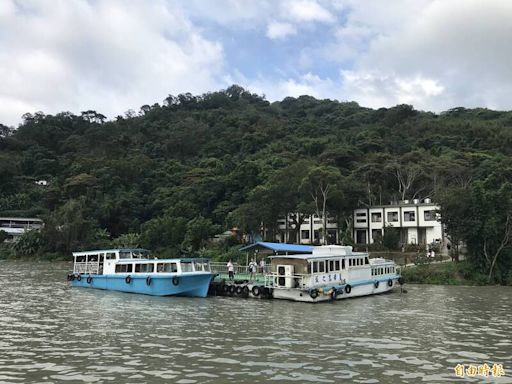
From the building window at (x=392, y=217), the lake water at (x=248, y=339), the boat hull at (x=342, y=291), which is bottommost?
the lake water at (x=248, y=339)

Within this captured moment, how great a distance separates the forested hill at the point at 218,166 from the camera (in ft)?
223

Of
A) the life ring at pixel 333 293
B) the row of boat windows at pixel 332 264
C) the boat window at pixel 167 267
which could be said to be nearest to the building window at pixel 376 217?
the row of boat windows at pixel 332 264

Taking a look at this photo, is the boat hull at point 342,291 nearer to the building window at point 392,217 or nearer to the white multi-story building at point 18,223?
the building window at point 392,217

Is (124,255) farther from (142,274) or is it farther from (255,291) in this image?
(255,291)

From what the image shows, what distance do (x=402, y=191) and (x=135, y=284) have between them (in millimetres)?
55431

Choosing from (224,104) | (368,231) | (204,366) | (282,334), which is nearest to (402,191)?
(368,231)

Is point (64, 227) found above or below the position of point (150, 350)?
above

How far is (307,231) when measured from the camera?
76812 mm

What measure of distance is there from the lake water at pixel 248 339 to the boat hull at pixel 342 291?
0.85 m

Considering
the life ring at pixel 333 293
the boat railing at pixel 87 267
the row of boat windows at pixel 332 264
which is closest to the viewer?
the life ring at pixel 333 293

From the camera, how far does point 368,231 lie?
227 feet

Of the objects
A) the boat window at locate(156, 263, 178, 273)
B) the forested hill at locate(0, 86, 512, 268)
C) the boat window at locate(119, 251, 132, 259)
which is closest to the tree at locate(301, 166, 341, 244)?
the forested hill at locate(0, 86, 512, 268)

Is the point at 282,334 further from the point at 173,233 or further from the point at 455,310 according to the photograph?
the point at 173,233

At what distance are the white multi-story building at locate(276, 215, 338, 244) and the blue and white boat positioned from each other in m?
36.0
